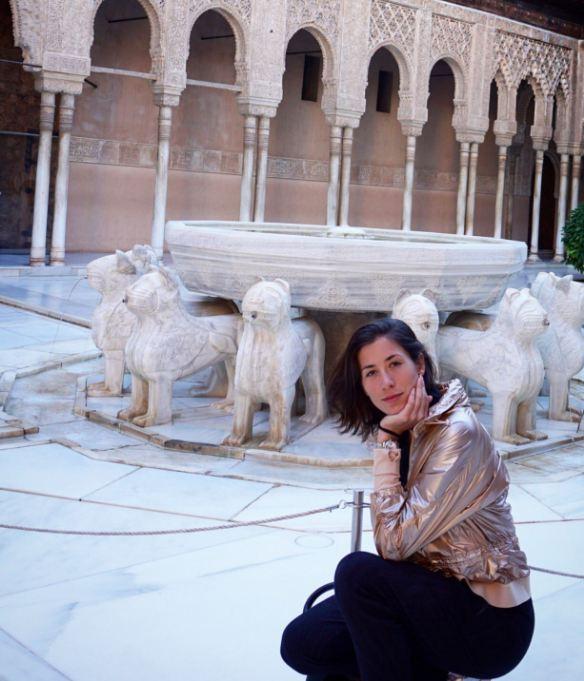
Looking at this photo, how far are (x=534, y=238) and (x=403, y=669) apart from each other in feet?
57.8

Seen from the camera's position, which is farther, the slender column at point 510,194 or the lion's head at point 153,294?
the slender column at point 510,194

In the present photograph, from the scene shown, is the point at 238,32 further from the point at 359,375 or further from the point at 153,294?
the point at 359,375

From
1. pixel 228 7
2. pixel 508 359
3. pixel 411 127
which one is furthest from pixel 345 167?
pixel 508 359

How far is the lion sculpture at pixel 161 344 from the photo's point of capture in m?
5.27

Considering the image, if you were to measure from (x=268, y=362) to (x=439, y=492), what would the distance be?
287 cm

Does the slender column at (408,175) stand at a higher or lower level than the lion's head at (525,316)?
higher

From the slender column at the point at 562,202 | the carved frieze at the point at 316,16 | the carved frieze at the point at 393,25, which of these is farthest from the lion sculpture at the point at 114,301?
the slender column at the point at 562,202

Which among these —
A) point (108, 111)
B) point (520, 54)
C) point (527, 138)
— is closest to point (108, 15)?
point (108, 111)

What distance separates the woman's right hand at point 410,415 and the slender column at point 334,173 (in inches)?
554

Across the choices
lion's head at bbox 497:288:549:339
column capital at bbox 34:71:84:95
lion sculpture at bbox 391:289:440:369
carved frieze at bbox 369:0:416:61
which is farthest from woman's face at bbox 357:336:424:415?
carved frieze at bbox 369:0:416:61

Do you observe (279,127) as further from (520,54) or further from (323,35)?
(520,54)

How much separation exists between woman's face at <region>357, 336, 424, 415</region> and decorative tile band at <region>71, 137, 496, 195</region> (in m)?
13.9

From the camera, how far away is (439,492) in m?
2.15

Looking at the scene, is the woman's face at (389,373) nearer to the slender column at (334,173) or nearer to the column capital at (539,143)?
the slender column at (334,173)
